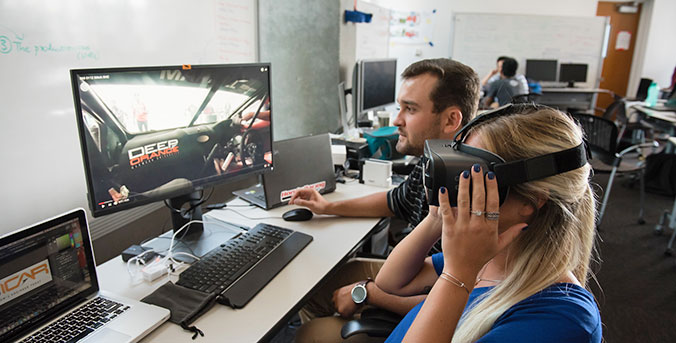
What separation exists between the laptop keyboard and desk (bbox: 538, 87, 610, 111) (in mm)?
6946

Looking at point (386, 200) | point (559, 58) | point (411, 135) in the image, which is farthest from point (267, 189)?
point (559, 58)

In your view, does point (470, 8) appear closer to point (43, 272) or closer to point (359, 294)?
point (359, 294)

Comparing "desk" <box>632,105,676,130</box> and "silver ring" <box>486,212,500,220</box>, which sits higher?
"silver ring" <box>486,212,500,220</box>

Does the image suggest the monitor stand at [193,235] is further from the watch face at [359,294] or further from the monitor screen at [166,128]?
the watch face at [359,294]

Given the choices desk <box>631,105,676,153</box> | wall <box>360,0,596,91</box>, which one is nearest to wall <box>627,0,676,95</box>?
wall <box>360,0,596,91</box>

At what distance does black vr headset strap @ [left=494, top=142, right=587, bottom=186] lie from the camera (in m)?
0.74

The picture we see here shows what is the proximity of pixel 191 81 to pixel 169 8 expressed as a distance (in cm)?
95

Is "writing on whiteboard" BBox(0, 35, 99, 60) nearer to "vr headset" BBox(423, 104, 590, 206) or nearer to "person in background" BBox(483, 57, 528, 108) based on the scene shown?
"vr headset" BBox(423, 104, 590, 206)

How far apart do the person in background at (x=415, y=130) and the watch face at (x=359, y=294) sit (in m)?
0.07

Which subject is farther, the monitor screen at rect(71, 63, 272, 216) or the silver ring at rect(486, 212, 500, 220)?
the monitor screen at rect(71, 63, 272, 216)

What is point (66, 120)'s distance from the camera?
1506 millimetres

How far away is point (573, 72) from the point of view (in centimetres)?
679

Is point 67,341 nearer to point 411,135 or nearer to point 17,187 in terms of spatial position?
point 17,187

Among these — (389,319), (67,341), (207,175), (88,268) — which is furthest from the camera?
(207,175)
